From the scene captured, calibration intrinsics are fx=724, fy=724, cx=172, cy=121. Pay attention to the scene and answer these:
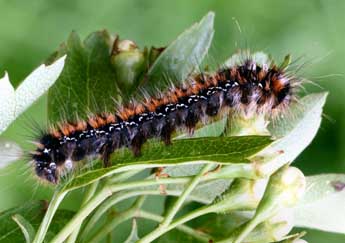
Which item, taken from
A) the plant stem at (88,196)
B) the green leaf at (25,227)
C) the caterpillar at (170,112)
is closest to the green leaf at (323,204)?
the caterpillar at (170,112)

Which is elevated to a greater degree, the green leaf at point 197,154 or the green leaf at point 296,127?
the green leaf at point 296,127

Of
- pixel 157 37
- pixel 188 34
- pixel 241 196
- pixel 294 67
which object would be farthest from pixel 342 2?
pixel 241 196

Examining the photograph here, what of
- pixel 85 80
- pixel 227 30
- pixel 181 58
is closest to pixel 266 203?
pixel 181 58

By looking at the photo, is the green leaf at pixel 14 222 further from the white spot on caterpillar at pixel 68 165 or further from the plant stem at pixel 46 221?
the plant stem at pixel 46 221

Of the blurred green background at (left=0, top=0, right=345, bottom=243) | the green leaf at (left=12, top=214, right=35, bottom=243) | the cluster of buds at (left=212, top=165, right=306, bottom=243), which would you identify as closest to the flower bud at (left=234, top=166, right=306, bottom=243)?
the cluster of buds at (left=212, top=165, right=306, bottom=243)

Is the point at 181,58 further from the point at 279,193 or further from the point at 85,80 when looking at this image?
the point at 279,193

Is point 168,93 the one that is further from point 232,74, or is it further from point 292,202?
point 292,202
